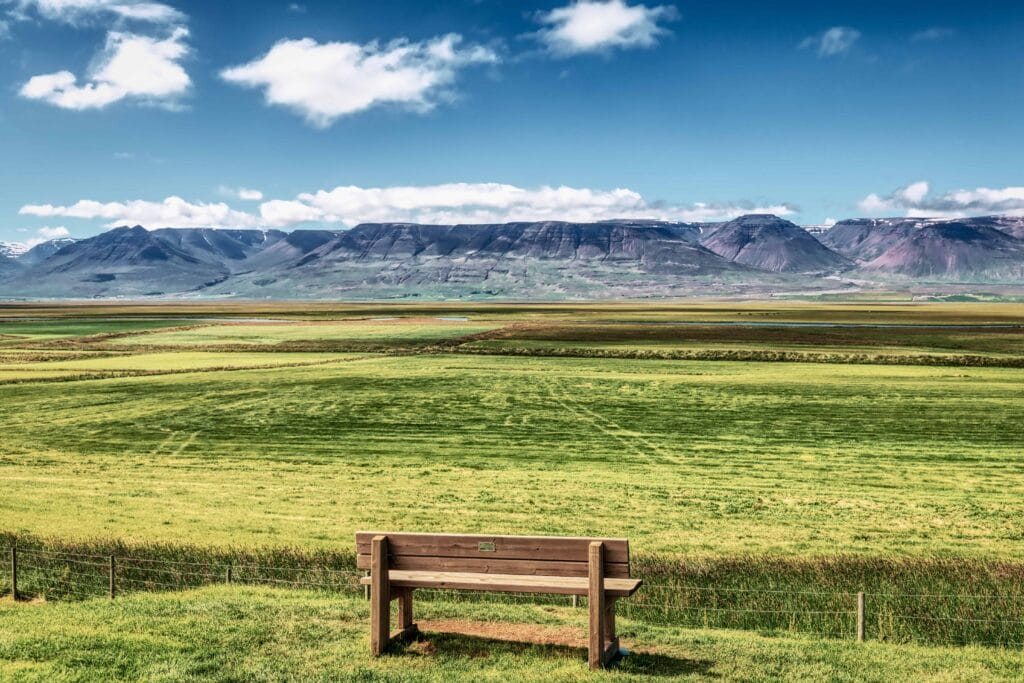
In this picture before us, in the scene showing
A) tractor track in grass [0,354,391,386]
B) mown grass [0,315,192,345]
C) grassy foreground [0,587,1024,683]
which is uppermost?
grassy foreground [0,587,1024,683]

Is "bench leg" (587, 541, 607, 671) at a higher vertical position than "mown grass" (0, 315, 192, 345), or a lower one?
higher

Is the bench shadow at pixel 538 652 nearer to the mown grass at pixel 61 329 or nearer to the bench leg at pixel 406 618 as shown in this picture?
the bench leg at pixel 406 618

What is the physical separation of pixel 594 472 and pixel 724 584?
11.4 meters

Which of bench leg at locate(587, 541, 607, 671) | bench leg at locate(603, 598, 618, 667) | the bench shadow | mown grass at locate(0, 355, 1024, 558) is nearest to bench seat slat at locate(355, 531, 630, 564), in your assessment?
bench leg at locate(587, 541, 607, 671)

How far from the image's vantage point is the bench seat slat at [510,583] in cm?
979

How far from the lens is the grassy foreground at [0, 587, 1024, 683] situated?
9.89 metres

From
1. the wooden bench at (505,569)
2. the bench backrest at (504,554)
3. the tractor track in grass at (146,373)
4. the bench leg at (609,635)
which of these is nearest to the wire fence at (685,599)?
the wooden bench at (505,569)

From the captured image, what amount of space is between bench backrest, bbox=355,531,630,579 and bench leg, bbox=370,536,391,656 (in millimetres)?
190

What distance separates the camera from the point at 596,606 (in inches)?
386

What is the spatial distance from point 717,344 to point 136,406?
59.3m

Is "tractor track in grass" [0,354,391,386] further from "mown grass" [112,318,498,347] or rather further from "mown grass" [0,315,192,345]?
"mown grass" [0,315,192,345]

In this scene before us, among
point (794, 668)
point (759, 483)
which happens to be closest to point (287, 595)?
point (794, 668)

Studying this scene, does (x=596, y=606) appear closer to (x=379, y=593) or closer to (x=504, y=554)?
(x=504, y=554)

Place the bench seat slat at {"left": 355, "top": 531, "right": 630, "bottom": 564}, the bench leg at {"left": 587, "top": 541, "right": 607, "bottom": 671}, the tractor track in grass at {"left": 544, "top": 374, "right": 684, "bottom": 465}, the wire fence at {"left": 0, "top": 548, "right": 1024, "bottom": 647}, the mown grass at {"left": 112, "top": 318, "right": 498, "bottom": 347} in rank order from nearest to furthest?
the bench leg at {"left": 587, "top": 541, "right": 607, "bottom": 671} → the bench seat slat at {"left": 355, "top": 531, "right": 630, "bottom": 564} → the wire fence at {"left": 0, "top": 548, "right": 1024, "bottom": 647} → the tractor track in grass at {"left": 544, "top": 374, "right": 684, "bottom": 465} → the mown grass at {"left": 112, "top": 318, "right": 498, "bottom": 347}
